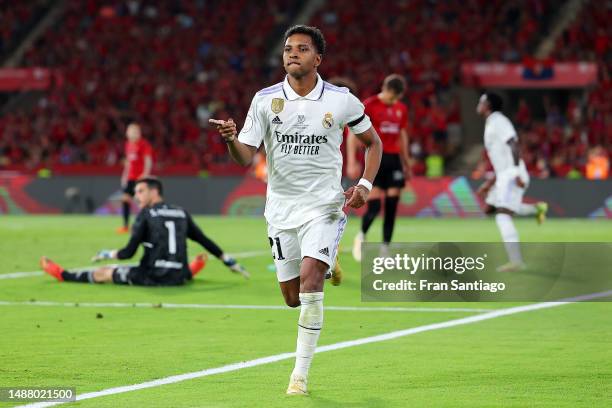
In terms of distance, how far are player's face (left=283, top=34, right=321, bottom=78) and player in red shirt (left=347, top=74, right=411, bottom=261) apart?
28.4 ft

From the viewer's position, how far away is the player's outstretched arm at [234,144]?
24.1 feet

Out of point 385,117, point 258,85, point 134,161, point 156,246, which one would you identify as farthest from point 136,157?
point 258,85

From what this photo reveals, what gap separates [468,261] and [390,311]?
6.06 meters

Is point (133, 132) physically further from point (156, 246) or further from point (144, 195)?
point (156, 246)

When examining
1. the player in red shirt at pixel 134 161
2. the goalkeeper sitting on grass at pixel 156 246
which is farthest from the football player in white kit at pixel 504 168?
the player in red shirt at pixel 134 161

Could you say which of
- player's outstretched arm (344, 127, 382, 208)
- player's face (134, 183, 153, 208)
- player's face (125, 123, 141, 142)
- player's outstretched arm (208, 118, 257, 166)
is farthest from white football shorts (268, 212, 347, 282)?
player's face (125, 123, 141, 142)

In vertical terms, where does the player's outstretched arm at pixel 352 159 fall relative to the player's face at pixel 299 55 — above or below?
below

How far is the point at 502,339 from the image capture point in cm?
989

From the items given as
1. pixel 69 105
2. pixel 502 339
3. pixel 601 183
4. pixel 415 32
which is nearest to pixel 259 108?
pixel 502 339

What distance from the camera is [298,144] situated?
8008 millimetres

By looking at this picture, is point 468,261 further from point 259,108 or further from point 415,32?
point 415,32

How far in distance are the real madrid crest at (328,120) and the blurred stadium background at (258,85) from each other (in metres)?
23.1

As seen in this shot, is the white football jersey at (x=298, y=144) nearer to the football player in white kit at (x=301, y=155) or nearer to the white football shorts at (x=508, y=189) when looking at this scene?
the football player in white kit at (x=301, y=155)

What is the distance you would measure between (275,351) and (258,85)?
32700mm
